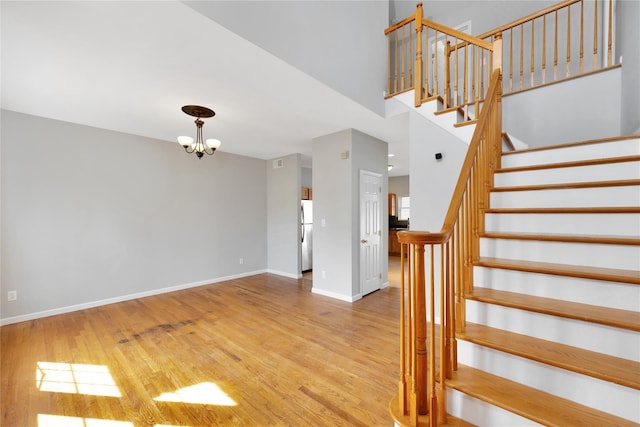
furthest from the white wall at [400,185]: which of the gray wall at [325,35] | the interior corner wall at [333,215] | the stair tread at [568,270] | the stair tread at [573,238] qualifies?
the stair tread at [568,270]

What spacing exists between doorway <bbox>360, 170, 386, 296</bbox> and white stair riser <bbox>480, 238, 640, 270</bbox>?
7.51ft

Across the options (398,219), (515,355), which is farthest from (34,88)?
(398,219)

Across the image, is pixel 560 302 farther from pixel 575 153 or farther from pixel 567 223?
pixel 575 153

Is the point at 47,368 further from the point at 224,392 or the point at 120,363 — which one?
the point at 224,392

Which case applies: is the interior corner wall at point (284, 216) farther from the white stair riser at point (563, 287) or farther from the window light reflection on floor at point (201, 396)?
the white stair riser at point (563, 287)

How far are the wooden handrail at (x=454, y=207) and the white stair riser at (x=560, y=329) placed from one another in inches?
25.1

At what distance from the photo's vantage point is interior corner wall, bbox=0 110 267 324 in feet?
10.8

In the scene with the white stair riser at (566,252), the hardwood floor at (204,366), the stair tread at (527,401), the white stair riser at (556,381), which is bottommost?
the hardwood floor at (204,366)

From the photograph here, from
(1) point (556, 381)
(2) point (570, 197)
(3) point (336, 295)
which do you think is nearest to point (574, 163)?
(2) point (570, 197)

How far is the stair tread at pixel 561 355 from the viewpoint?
3.68 feet

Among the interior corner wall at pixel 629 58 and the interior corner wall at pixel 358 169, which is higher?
the interior corner wall at pixel 629 58

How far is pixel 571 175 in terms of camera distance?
2072mm

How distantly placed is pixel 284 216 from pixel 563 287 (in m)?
4.76

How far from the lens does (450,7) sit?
461cm
